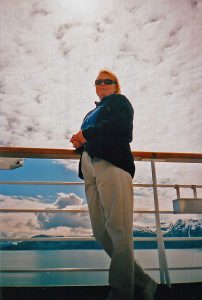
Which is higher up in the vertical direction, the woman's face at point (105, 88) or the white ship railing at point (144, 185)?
the woman's face at point (105, 88)

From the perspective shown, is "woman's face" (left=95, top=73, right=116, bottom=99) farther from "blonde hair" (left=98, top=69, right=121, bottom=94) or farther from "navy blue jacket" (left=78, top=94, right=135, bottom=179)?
"navy blue jacket" (left=78, top=94, right=135, bottom=179)

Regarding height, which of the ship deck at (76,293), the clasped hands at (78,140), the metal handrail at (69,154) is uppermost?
the clasped hands at (78,140)

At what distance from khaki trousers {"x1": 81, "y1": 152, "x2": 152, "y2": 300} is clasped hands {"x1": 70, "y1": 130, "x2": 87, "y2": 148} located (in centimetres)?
6

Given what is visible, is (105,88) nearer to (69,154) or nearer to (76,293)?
(69,154)

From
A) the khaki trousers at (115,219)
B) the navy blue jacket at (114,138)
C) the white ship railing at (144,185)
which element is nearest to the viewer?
the khaki trousers at (115,219)

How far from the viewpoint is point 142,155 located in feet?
4.69

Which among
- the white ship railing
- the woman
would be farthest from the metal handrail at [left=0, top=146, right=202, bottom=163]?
the woman

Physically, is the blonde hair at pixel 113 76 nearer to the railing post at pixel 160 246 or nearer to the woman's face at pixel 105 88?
the woman's face at pixel 105 88

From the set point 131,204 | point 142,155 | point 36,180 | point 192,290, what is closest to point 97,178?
point 131,204

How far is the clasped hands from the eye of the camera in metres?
1.24

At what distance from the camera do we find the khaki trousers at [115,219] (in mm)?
1016

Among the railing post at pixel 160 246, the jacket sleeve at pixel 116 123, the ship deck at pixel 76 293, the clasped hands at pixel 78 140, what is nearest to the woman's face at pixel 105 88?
the jacket sleeve at pixel 116 123

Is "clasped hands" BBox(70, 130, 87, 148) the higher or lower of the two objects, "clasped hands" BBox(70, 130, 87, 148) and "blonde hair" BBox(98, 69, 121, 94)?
the lower

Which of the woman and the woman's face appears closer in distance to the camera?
the woman
